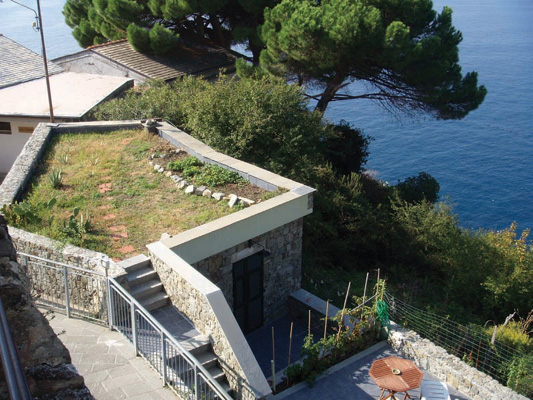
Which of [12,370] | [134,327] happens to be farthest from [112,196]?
[12,370]

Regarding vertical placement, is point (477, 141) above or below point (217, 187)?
below

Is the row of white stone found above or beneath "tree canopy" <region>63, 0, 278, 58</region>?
beneath

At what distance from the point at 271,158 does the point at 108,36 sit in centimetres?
1713

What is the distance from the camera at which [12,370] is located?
2.07 m

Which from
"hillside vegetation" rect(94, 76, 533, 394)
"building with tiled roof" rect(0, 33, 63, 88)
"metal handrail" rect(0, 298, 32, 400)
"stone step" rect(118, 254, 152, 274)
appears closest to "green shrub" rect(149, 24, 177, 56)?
"building with tiled roof" rect(0, 33, 63, 88)

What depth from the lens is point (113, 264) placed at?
31.6 ft

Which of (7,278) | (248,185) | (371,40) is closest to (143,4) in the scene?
(371,40)

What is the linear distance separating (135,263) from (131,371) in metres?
2.46

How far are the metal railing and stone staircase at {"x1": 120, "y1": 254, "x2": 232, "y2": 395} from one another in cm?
45

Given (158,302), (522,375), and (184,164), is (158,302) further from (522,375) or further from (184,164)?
(522,375)

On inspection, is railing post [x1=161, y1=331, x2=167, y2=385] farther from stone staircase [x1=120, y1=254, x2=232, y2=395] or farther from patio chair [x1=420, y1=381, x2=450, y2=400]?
patio chair [x1=420, y1=381, x2=450, y2=400]

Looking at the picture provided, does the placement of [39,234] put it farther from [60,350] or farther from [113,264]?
[60,350]

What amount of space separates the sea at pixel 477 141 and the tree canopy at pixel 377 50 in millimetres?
3100

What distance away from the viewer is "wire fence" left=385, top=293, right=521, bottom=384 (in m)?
10.7
